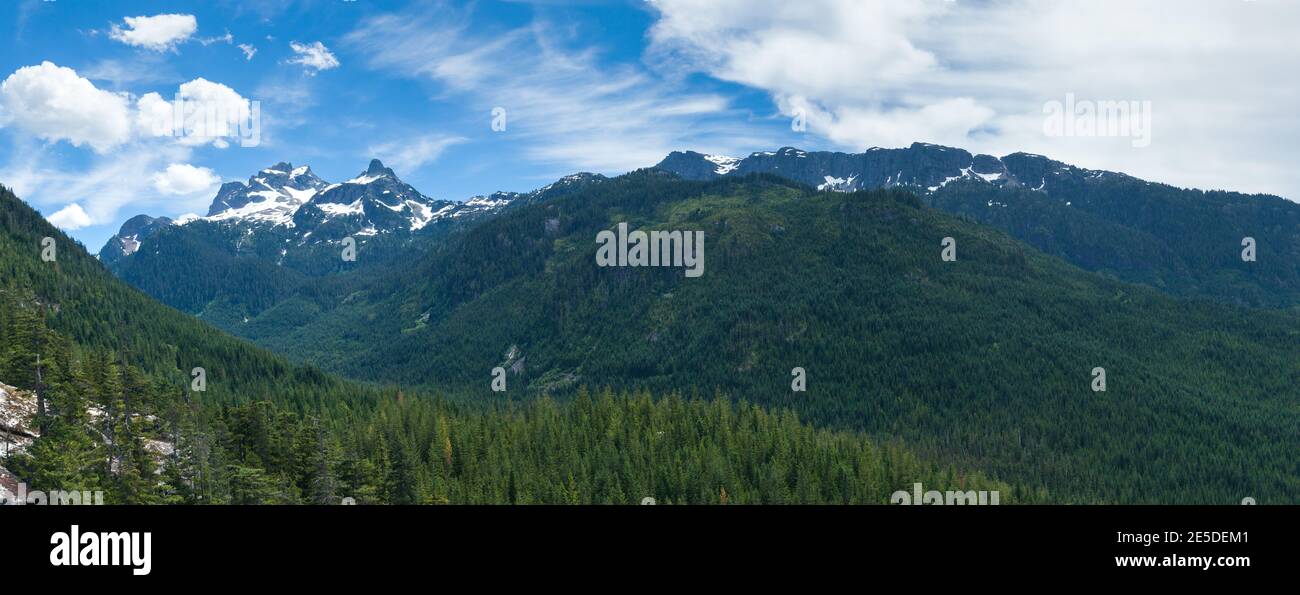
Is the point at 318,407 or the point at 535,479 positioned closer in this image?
the point at 535,479

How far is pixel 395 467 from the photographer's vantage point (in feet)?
395

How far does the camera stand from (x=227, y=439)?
4203 inches

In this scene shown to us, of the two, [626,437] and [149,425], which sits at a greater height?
[149,425]
